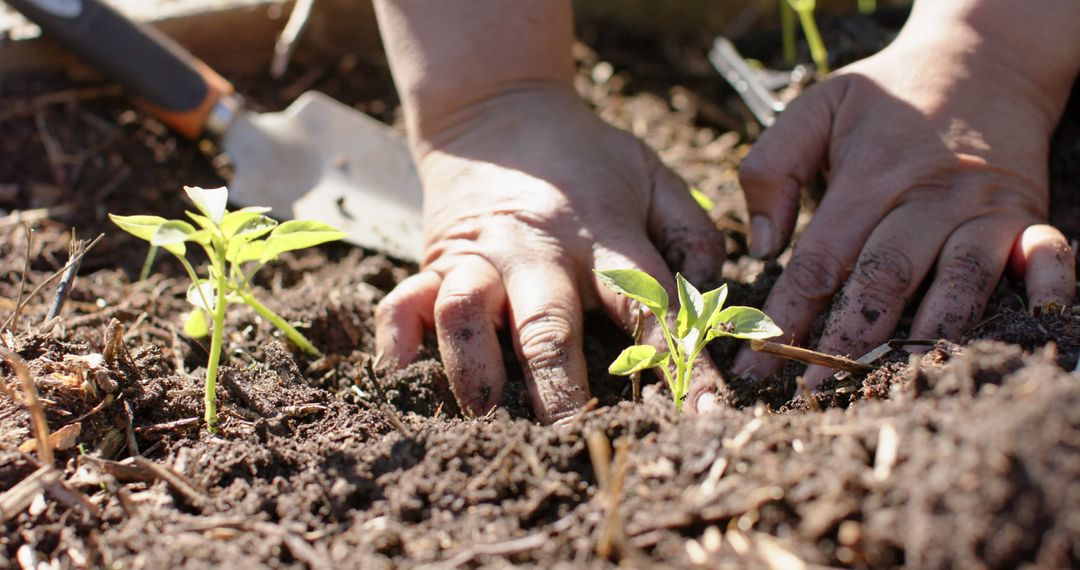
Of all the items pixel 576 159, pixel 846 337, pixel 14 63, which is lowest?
pixel 846 337

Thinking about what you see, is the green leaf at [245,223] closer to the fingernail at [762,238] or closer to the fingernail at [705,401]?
the fingernail at [705,401]

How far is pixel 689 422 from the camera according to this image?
1219mm

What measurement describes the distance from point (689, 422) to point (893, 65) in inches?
46.8

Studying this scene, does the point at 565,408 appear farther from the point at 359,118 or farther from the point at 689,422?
the point at 359,118

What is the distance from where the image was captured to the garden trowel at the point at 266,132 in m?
2.52

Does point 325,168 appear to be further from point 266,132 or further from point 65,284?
point 65,284

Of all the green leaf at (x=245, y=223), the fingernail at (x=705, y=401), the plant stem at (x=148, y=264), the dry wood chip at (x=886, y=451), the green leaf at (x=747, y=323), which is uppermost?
the green leaf at (x=245, y=223)

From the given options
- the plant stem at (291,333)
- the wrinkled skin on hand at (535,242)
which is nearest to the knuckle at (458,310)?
the wrinkled skin on hand at (535,242)

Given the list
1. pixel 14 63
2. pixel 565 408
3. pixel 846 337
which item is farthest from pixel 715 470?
pixel 14 63

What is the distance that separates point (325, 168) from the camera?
2.65m

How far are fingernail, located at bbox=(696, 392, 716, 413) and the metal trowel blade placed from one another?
116 centimetres

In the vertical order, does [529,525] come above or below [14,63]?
below

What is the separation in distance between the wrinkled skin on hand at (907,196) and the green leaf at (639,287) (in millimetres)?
361

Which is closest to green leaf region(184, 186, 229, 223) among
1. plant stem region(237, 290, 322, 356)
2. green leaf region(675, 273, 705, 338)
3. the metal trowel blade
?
plant stem region(237, 290, 322, 356)
